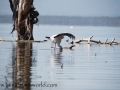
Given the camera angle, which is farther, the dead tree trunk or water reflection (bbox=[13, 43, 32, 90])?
the dead tree trunk

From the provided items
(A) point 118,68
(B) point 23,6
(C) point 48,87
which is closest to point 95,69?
(A) point 118,68

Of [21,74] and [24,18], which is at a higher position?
[24,18]

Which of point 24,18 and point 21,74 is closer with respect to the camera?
point 21,74

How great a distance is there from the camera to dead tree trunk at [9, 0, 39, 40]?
154ft

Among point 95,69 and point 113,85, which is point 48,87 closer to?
point 113,85

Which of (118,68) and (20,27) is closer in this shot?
(118,68)

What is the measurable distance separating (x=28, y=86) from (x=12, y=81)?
3.28 feet

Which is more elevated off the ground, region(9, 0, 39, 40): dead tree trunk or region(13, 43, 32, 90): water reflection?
region(9, 0, 39, 40): dead tree trunk

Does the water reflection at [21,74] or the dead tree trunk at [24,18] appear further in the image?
the dead tree trunk at [24,18]

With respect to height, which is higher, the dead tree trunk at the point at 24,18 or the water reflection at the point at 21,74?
the dead tree trunk at the point at 24,18

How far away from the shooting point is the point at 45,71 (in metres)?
21.3

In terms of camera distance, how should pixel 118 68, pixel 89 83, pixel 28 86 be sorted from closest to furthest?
1. pixel 28 86
2. pixel 89 83
3. pixel 118 68

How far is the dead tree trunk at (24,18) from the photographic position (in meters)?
46.9

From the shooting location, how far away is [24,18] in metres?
47.8
